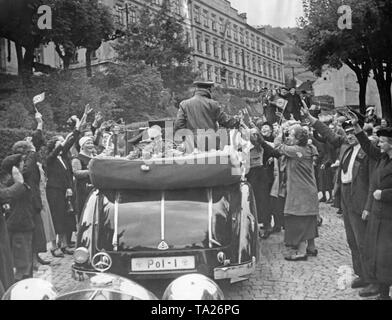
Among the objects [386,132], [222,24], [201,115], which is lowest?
[386,132]

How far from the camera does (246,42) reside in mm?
3365

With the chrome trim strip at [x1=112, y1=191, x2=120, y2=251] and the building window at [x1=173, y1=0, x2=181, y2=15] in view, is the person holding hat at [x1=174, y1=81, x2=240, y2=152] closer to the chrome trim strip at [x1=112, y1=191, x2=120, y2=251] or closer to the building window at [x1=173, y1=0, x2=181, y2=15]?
the building window at [x1=173, y1=0, x2=181, y2=15]

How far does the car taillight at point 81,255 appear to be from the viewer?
2.86 metres

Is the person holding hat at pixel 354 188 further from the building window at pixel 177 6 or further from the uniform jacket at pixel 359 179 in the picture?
the building window at pixel 177 6

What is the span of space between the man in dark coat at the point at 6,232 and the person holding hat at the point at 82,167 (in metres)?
0.53

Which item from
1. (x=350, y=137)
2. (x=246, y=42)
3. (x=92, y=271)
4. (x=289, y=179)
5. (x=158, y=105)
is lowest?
(x=92, y=271)

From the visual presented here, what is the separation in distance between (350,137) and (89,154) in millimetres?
1737

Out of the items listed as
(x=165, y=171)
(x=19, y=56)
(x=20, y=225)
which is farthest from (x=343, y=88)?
(x=20, y=225)

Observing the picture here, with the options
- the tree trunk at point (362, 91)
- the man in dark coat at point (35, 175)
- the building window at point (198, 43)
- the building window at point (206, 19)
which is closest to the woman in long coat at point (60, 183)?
the man in dark coat at point (35, 175)

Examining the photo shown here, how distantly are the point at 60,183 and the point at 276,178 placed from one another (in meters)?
1.59

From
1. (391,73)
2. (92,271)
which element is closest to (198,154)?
(92,271)

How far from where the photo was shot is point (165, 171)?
114 inches

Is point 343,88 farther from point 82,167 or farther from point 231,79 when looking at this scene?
point 82,167
